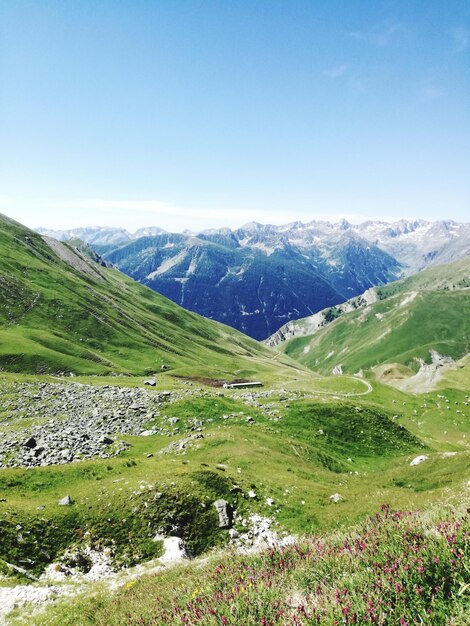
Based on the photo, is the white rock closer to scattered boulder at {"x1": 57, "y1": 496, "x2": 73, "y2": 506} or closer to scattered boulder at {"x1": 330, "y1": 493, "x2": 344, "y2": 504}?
scattered boulder at {"x1": 57, "y1": 496, "x2": 73, "y2": 506}

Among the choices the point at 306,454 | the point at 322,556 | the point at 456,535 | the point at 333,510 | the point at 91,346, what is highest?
the point at 456,535

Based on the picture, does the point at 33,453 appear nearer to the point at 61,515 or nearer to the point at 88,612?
the point at 61,515

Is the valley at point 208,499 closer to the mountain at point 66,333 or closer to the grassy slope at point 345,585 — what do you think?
the grassy slope at point 345,585

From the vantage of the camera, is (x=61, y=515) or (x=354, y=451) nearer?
(x=61, y=515)

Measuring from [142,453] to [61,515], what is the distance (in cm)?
1807

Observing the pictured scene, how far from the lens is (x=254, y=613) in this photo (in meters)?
7.77

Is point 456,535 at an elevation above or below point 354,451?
above

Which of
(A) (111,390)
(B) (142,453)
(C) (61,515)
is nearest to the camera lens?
(C) (61,515)

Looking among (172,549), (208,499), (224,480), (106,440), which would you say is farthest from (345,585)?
(106,440)

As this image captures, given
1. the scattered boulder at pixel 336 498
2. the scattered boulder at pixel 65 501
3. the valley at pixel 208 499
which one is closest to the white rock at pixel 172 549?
the valley at pixel 208 499

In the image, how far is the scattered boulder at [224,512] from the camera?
24750 millimetres

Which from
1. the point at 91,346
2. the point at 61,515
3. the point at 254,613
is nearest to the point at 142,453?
the point at 61,515

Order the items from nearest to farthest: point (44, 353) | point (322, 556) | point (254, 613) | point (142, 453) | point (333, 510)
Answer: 1. point (254, 613)
2. point (322, 556)
3. point (333, 510)
4. point (142, 453)
5. point (44, 353)

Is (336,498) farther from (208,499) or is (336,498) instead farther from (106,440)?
(106,440)
